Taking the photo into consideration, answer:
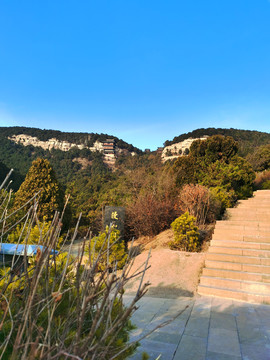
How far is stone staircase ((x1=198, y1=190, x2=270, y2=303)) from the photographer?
4.66 m

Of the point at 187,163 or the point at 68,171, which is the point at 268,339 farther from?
the point at 68,171

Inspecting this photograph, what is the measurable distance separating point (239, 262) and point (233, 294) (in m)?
1.12

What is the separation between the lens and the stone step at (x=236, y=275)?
4.92 meters

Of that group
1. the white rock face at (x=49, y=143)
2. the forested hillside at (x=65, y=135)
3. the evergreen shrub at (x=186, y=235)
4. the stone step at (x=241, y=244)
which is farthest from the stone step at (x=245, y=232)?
the forested hillside at (x=65, y=135)

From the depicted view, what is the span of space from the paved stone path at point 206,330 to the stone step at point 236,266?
1.06 metres

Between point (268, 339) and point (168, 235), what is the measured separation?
5.01 meters

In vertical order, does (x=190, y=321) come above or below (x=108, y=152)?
below

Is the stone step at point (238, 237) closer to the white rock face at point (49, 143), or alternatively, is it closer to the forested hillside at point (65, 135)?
the white rock face at point (49, 143)

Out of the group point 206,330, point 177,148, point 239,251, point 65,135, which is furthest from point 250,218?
point 65,135

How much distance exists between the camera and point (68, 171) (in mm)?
51531

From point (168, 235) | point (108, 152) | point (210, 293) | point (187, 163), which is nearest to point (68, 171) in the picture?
point (108, 152)

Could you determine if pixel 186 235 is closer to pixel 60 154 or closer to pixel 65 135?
pixel 60 154

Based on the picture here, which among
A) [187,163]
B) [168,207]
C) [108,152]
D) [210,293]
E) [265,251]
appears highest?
[108,152]

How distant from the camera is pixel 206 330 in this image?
10.6 ft
